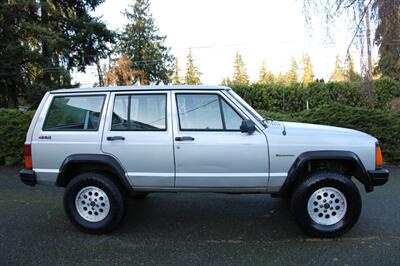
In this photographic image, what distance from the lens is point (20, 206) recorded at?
238 inches

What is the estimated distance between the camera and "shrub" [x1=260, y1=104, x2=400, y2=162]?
8.79 meters

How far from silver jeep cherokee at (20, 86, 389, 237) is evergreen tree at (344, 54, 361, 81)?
371cm

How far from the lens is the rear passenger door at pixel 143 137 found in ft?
15.3

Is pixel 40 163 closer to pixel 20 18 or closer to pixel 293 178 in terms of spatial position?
pixel 293 178

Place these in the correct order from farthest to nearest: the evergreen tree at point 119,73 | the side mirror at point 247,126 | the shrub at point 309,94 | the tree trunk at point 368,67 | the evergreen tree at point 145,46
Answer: the evergreen tree at point 145,46 → the evergreen tree at point 119,73 → the shrub at point 309,94 → the tree trunk at point 368,67 → the side mirror at point 247,126

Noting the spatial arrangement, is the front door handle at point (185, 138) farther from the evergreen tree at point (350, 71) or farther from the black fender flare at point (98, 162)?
the evergreen tree at point (350, 71)

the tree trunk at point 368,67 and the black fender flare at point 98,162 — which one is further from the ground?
the tree trunk at point 368,67

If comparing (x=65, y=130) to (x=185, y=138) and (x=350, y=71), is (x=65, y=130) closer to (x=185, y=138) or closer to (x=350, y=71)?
(x=185, y=138)

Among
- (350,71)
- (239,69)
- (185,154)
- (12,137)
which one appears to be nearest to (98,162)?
(185,154)

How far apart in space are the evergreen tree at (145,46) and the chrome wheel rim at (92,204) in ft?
144

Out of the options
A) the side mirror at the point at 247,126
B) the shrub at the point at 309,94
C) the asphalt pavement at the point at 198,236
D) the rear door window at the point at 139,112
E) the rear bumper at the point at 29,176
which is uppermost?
the shrub at the point at 309,94

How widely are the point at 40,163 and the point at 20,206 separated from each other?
63.9 inches

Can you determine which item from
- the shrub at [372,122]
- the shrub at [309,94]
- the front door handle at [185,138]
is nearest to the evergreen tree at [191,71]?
the shrub at [309,94]

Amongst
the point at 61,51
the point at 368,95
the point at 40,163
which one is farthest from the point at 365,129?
the point at 61,51
